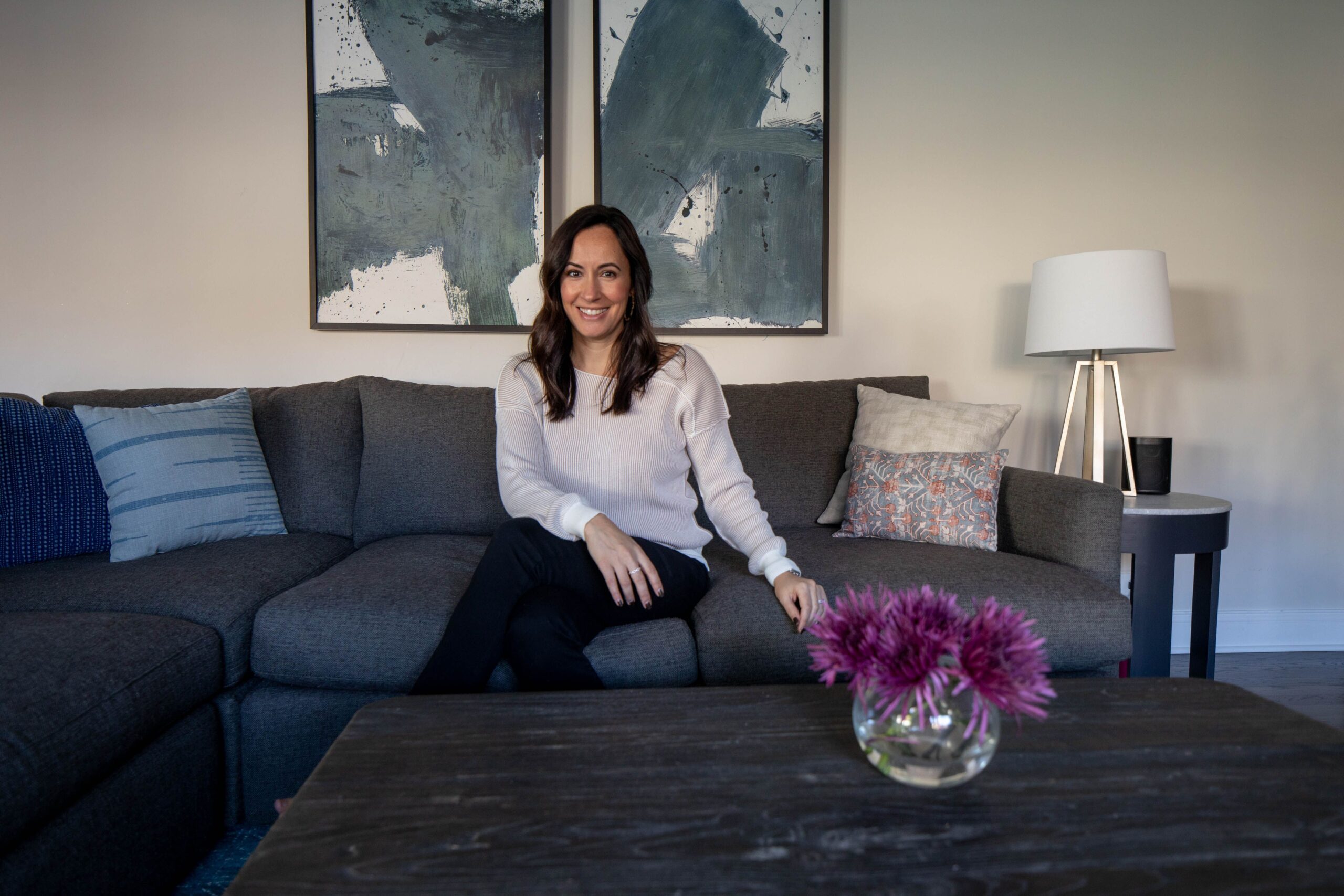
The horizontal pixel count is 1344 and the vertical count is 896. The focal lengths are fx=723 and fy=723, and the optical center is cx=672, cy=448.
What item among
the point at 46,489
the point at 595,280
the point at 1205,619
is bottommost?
the point at 1205,619

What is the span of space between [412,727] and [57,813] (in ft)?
1.71

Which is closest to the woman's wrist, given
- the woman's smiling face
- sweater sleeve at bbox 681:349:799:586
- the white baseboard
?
sweater sleeve at bbox 681:349:799:586

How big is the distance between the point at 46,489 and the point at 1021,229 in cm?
288

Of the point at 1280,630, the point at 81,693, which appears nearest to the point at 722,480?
the point at 81,693

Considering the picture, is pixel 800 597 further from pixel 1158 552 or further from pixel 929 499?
pixel 1158 552

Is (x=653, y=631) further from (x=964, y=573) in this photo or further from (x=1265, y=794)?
(x=1265, y=794)

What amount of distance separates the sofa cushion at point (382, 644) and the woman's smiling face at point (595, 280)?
0.63 metres

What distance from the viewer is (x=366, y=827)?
2.07ft

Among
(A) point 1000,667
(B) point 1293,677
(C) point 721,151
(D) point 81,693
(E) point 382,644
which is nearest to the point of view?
(A) point 1000,667

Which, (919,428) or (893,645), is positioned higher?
(919,428)

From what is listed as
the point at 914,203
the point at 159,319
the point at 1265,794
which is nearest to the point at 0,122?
the point at 159,319

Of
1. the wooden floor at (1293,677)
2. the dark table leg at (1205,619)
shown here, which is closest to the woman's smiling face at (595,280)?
the dark table leg at (1205,619)

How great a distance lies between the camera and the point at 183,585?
1421mm

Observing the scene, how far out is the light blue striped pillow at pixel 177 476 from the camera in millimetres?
1659
